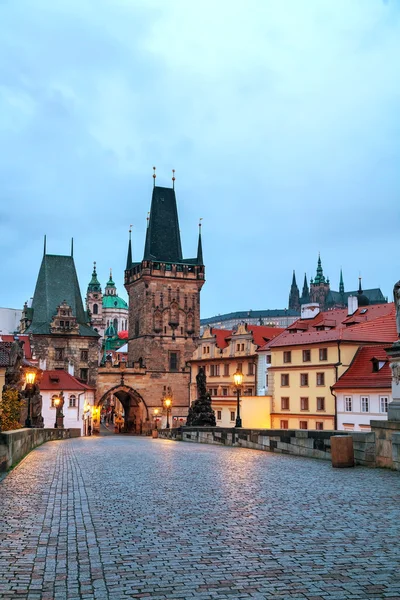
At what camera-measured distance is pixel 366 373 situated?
149 feet

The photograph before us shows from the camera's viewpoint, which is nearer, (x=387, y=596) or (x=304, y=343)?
(x=387, y=596)

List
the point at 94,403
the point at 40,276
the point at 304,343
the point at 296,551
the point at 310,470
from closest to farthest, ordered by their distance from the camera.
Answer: the point at 296,551 → the point at 310,470 → the point at 304,343 → the point at 94,403 → the point at 40,276

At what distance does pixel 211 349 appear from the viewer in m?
70.7

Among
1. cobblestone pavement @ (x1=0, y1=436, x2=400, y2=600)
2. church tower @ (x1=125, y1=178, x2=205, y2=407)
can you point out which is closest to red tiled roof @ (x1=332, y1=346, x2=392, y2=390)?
cobblestone pavement @ (x1=0, y1=436, x2=400, y2=600)

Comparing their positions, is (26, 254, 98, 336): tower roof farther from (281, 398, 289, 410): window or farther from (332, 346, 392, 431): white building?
(332, 346, 392, 431): white building

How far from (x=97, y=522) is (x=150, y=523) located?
69cm

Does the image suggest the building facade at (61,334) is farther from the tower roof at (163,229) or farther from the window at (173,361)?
the tower roof at (163,229)

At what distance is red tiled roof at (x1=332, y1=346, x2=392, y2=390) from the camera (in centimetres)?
4341

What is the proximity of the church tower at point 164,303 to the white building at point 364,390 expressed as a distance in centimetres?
3914

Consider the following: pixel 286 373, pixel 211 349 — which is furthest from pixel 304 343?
pixel 211 349

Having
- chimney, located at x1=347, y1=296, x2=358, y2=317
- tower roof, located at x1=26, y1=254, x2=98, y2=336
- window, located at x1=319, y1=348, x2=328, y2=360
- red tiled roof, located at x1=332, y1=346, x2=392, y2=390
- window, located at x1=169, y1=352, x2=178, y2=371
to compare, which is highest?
tower roof, located at x1=26, y1=254, x2=98, y2=336

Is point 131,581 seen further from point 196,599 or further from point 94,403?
point 94,403

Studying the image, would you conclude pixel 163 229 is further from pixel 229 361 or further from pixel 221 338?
pixel 229 361

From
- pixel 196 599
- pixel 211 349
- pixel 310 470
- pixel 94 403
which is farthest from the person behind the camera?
pixel 94 403
